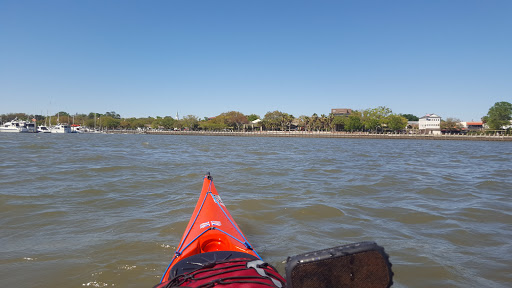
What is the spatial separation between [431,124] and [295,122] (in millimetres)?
43706

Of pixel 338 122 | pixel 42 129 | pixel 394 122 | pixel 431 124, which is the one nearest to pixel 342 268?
pixel 338 122

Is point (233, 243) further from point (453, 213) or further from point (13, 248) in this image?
point (453, 213)

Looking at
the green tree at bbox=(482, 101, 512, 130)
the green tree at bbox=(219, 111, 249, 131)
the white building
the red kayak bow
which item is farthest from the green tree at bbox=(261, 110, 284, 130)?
the red kayak bow

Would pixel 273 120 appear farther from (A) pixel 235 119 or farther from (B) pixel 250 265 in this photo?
(B) pixel 250 265

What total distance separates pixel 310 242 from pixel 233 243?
182cm

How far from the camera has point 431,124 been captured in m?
93.2

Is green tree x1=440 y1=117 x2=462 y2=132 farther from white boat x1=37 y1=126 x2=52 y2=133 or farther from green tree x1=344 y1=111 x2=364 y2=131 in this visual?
white boat x1=37 y1=126 x2=52 y2=133

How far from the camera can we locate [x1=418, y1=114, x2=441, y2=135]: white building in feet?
302

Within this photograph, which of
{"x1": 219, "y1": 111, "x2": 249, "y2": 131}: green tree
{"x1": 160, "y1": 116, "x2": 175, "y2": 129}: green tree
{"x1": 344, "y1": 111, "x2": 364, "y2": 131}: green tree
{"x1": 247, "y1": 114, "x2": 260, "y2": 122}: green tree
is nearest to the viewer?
{"x1": 344, "y1": 111, "x2": 364, "y2": 131}: green tree

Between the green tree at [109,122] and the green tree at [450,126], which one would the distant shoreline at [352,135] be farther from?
the green tree at [450,126]

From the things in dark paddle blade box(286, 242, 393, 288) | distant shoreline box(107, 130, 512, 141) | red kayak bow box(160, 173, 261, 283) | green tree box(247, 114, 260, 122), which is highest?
green tree box(247, 114, 260, 122)

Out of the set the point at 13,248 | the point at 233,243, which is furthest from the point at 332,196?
the point at 13,248

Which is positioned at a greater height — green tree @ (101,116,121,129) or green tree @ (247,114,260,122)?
green tree @ (247,114,260,122)

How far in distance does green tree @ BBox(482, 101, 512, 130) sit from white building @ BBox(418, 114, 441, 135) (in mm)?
14812
